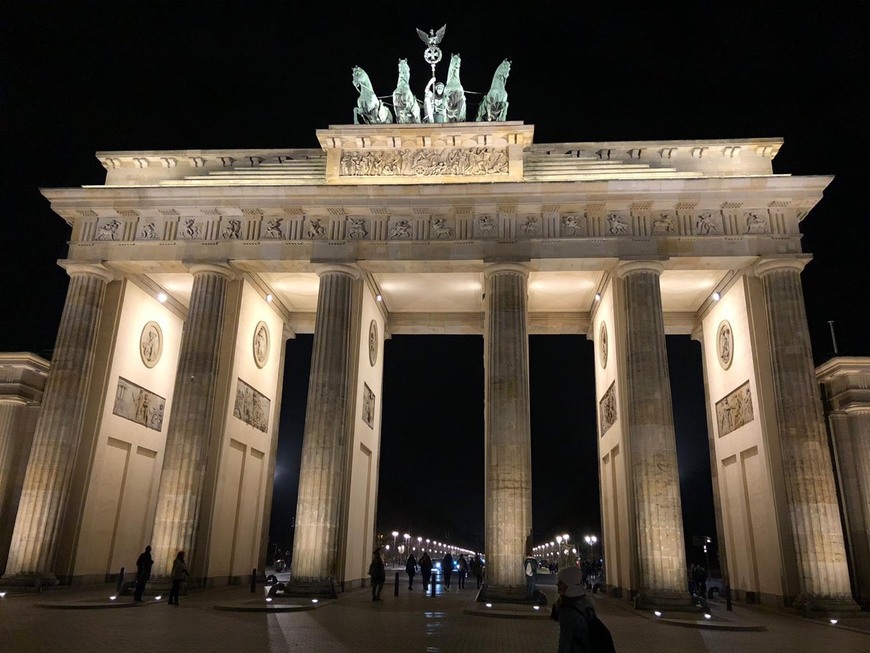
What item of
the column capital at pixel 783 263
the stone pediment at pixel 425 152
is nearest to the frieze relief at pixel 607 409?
the column capital at pixel 783 263

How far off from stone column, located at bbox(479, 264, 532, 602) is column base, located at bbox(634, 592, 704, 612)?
326 centimetres

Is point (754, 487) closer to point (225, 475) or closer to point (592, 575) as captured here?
point (592, 575)

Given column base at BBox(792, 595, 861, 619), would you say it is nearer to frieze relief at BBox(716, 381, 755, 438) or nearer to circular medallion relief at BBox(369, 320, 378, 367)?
frieze relief at BBox(716, 381, 755, 438)

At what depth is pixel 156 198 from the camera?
2312cm

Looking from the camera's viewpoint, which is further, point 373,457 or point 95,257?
point 373,457

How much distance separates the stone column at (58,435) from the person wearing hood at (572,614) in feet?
66.2

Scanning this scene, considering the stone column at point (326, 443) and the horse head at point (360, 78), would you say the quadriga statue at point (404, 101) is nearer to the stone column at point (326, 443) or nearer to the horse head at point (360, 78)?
the horse head at point (360, 78)

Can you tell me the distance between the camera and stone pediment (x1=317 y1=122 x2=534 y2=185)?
23.3 m

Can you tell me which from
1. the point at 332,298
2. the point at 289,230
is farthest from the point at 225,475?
the point at 289,230

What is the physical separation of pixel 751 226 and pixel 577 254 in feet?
19.5

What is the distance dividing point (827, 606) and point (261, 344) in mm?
21072

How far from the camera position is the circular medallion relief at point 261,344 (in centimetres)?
2600

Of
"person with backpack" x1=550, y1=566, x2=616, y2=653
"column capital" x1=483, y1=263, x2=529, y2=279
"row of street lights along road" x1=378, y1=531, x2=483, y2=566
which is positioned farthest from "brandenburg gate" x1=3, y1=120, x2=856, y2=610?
"row of street lights along road" x1=378, y1=531, x2=483, y2=566

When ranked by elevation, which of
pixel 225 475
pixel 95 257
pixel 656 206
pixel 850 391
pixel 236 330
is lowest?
pixel 225 475
